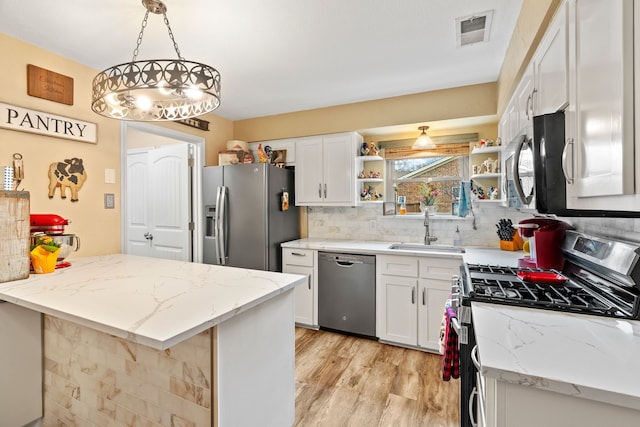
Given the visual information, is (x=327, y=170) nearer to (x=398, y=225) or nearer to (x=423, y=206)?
(x=398, y=225)

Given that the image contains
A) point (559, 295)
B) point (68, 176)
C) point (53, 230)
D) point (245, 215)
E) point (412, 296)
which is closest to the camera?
point (559, 295)

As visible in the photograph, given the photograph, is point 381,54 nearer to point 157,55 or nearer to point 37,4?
point 157,55

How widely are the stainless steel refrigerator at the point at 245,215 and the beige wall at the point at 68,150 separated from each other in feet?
3.13

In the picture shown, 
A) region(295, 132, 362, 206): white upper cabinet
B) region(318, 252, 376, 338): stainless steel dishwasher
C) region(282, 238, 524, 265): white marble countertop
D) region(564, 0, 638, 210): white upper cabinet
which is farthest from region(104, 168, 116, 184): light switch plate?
region(564, 0, 638, 210): white upper cabinet

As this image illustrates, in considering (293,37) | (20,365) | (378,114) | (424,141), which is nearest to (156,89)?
(293,37)

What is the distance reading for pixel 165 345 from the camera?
36.4 inches

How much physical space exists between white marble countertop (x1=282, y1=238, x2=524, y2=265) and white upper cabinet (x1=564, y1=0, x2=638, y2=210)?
1.31 m

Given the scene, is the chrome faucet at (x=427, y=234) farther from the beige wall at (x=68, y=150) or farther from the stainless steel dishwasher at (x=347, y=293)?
the beige wall at (x=68, y=150)

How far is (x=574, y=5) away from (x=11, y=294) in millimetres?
2549

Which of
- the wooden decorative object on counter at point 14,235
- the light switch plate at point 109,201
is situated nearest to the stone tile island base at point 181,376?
the wooden decorative object on counter at point 14,235

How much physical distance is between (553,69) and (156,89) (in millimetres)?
1841

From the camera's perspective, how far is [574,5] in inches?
41.9

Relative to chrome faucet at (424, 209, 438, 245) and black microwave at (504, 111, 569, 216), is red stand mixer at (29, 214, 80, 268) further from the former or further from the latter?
chrome faucet at (424, 209, 438, 245)

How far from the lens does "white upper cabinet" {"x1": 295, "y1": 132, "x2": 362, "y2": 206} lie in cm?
332
